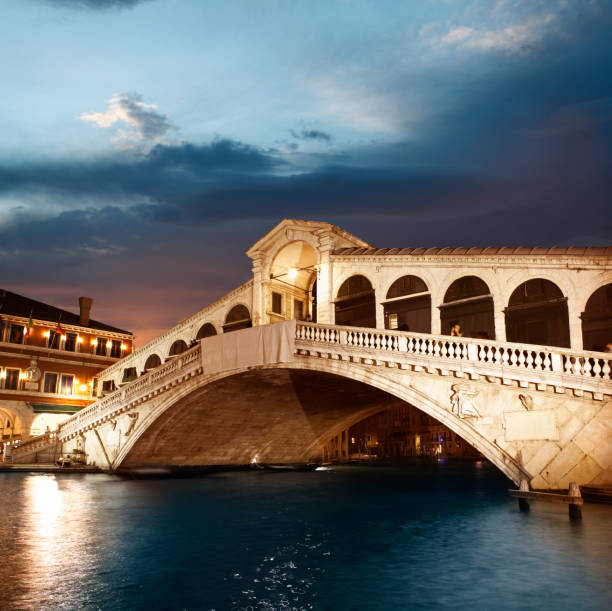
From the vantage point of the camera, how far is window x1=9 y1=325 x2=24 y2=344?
3759 centimetres

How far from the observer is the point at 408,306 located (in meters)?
22.1

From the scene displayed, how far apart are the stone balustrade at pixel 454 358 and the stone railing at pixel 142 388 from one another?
5 cm

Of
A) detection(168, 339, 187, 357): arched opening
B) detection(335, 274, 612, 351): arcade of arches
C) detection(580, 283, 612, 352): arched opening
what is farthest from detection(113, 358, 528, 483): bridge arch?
detection(168, 339, 187, 357): arched opening

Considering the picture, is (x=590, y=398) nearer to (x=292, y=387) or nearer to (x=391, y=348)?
(x=391, y=348)

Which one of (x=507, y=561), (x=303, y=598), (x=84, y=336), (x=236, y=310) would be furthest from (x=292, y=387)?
(x=84, y=336)

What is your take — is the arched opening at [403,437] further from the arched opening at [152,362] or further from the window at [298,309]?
the window at [298,309]

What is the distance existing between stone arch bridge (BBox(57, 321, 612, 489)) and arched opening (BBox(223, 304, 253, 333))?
392cm

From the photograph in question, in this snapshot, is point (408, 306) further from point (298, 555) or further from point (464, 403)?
point (298, 555)

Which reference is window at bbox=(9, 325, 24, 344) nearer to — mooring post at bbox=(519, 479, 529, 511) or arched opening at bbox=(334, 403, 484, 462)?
mooring post at bbox=(519, 479, 529, 511)

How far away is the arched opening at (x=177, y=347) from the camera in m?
32.3

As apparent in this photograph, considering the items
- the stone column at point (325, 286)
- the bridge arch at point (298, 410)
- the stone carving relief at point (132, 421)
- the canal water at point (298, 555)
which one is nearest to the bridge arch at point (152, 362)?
the bridge arch at point (298, 410)

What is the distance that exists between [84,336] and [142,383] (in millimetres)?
17777

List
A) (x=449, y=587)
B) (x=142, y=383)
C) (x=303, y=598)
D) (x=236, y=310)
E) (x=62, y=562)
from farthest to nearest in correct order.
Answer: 1. (x=236, y=310)
2. (x=142, y=383)
3. (x=62, y=562)
4. (x=449, y=587)
5. (x=303, y=598)

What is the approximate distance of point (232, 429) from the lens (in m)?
29.6
